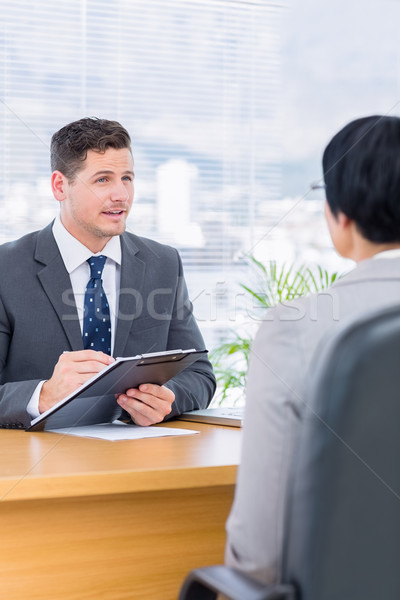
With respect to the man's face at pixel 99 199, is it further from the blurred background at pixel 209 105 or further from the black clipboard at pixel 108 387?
the blurred background at pixel 209 105

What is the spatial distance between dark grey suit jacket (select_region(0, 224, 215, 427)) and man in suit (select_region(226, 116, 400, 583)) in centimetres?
109

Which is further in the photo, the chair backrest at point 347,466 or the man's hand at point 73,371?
the man's hand at point 73,371

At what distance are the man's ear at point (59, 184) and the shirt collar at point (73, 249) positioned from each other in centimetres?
11

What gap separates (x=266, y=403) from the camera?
0.92 metres

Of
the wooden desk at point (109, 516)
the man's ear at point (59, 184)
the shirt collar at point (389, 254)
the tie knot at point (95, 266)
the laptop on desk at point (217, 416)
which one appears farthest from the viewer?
the man's ear at point (59, 184)

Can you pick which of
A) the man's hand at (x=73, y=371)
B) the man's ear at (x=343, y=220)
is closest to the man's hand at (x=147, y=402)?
the man's hand at (x=73, y=371)

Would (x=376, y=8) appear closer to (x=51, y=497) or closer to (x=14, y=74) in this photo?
(x=14, y=74)

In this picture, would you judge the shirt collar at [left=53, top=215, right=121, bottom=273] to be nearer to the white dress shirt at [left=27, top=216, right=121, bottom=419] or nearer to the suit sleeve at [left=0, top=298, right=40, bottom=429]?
the white dress shirt at [left=27, top=216, right=121, bottom=419]

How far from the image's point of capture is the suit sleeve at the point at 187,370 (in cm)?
208

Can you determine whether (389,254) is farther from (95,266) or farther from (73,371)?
(95,266)

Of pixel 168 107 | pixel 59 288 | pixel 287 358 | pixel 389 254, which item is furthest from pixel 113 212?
pixel 168 107

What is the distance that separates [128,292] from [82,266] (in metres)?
0.17

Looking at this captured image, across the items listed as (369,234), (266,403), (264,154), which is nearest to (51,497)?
(266,403)

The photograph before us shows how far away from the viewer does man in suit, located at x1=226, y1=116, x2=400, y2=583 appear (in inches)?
35.0
